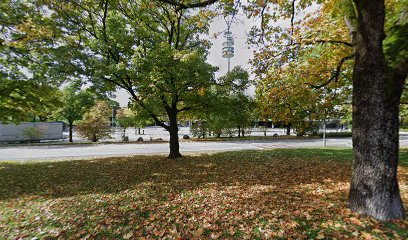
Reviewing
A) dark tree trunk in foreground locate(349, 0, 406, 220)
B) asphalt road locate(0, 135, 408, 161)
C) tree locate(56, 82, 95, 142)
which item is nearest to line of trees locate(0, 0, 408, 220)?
dark tree trunk in foreground locate(349, 0, 406, 220)

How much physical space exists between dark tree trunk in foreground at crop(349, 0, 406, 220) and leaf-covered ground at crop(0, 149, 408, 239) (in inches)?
16.2

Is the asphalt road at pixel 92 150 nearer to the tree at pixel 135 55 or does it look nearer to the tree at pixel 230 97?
the tree at pixel 230 97

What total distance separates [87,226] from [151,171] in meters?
4.66

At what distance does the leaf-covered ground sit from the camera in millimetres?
3240

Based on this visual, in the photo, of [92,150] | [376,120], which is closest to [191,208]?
[376,120]

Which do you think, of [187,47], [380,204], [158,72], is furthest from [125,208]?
[187,47]

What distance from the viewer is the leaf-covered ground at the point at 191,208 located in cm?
324

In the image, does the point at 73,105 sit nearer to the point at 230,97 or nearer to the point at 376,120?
the point at 230,97

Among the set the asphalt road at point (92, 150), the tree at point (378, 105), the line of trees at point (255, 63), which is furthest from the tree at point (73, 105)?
the tree at point (378, 105)

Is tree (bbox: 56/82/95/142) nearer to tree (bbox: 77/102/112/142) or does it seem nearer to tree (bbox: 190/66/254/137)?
tree (bbox: 77/102/112/142)

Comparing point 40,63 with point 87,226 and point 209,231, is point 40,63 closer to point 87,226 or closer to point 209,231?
point 87,226

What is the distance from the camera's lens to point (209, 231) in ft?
10.8

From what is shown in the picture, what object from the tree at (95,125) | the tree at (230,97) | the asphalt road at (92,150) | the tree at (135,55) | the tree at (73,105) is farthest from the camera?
the tree at (73,105)

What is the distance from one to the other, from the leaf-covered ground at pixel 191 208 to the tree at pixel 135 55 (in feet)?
14.2
